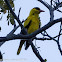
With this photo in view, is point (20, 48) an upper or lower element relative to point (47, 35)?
lower

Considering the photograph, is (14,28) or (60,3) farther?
(60,3)

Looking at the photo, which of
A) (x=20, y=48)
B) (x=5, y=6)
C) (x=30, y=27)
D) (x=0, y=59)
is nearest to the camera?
(x=5, y=6)

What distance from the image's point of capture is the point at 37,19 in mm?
4746

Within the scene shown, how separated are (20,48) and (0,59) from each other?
162 centimetres

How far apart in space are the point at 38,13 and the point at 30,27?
1.89 feet

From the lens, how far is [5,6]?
2.25 meters

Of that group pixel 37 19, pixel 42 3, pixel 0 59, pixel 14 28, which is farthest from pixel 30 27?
pixel 0 59

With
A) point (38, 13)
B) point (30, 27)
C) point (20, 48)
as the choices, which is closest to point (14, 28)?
point (20, 48)

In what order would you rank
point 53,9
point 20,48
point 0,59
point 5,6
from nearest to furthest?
point 5,6 < point 0,59 < point 53,9 < point 20,48

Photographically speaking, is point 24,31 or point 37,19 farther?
point 37,19

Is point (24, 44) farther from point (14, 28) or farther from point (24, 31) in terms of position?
point (24, 31)

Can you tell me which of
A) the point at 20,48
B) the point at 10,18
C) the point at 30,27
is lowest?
the point at 20,48

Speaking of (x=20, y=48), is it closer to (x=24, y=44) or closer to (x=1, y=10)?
(x=24, y=44)

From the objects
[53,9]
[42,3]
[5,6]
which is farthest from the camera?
[42,3]
